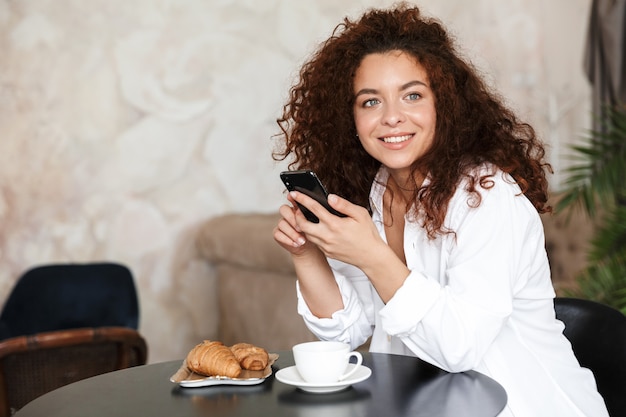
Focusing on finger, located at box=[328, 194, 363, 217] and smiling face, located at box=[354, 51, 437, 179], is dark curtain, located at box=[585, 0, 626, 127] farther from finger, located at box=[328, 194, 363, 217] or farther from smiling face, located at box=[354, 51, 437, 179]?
finger, located at box=[328, 194, 363, 217]

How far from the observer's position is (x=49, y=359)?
2455mm

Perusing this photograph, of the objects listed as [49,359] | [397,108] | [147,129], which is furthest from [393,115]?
[147,129]

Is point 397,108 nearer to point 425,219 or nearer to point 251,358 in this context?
point 425,219

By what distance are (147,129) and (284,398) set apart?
9.29ft

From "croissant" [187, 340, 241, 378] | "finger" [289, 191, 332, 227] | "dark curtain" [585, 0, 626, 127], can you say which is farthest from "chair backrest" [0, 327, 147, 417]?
"dark curtain" [585, 0, 626, 127]

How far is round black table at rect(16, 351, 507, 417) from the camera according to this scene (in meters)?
1.20

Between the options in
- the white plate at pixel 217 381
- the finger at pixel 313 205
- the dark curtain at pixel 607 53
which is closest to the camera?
the white plate at pixel 217 381

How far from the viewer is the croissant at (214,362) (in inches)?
54.2

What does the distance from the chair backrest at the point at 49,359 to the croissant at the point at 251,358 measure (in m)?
1.13

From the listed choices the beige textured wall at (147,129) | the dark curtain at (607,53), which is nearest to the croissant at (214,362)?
the beige textured wall at (147,129)

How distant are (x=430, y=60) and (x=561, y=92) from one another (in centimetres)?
358

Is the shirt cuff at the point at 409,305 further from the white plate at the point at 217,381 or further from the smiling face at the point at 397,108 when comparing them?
the smiling face at the point at 397,108

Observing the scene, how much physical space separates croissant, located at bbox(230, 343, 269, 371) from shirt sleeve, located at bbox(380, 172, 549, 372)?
220 millimetres

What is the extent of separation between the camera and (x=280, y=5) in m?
4.19
